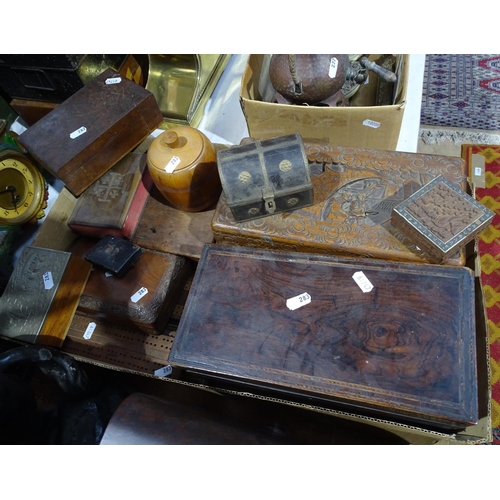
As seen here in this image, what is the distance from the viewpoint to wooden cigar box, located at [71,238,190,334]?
183 cm

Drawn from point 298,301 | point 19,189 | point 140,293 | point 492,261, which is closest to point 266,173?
point 298,301

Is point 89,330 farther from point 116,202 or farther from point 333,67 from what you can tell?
point 333,67

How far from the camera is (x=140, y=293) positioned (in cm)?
184

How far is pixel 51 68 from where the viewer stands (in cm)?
209

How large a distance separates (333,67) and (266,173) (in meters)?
0.73

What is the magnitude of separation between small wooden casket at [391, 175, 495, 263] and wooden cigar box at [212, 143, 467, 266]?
0.26ft

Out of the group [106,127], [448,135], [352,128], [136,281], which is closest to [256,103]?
[352,128]

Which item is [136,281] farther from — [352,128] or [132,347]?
[352,128]


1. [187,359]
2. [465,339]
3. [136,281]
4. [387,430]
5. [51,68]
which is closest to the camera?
[465,339]

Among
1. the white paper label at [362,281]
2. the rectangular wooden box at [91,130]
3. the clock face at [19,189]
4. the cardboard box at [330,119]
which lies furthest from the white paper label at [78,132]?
the white paper label at [362,281]

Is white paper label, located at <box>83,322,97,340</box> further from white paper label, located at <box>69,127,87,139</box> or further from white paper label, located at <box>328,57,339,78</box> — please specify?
white paper label, located at <box>328,57,339,78</box>

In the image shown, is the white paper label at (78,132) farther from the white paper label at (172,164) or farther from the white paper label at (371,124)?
the white paper label at (371,124)

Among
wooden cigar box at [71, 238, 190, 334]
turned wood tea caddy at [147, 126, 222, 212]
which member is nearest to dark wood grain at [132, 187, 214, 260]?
wooden cigar box at [71, 238, 190, 334]

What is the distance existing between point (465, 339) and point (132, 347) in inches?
56.5
